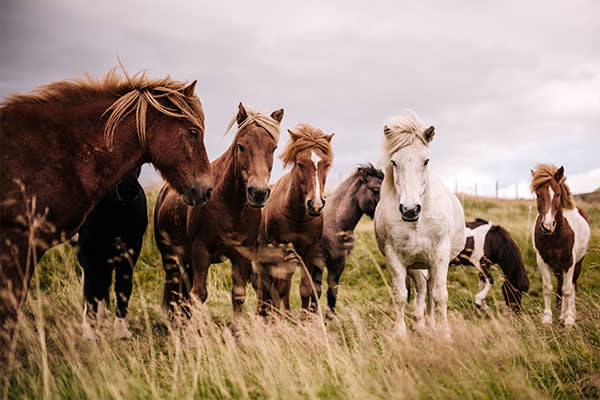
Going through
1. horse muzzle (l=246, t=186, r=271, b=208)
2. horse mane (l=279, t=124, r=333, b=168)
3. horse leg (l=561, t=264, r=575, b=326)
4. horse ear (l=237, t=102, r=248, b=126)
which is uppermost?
horse ear (l=237, t=102, r=248, b=126)

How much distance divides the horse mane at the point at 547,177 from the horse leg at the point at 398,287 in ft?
14.1

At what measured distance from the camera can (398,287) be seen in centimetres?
460

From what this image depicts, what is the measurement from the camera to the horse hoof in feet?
16.1

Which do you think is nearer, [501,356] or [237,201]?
[501,356]

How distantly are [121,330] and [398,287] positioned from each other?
140 inches

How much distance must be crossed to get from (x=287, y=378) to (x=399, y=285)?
234cm

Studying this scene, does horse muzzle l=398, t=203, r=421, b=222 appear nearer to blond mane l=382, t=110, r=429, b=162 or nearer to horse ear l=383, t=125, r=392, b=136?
blond mane l=382, t=110, r=429, b=162

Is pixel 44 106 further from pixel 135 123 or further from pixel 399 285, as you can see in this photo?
pixel 399 285

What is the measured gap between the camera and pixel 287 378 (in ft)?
8.75

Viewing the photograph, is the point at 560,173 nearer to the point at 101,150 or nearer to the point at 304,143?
the point at 304,143

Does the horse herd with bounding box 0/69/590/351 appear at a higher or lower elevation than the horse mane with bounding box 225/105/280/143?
lower

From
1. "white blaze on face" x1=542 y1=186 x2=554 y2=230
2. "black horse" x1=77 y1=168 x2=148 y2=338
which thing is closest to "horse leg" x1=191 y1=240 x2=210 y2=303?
"black horse" x1=77 y1=168 x2=148 y2=338

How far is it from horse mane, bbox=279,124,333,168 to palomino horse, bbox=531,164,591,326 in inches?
176

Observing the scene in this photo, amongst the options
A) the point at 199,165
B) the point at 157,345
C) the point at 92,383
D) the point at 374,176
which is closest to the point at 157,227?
the point at 157,345
